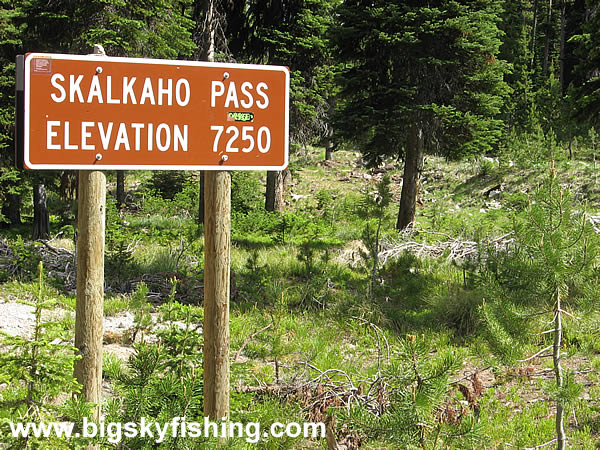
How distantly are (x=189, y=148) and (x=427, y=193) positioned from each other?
860 inches

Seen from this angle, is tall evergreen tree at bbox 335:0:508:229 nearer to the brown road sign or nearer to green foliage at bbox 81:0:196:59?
green foliage at bbox 81:0:196:59

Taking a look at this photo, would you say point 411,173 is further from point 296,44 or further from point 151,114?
point 151,114

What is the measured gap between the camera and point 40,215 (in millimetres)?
13086

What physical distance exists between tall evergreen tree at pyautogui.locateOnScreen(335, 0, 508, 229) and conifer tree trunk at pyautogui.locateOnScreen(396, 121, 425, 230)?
2 cm

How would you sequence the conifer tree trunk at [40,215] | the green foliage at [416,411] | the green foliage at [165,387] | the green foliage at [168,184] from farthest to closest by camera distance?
the green foliage at [168,184] → the conifer tree trunk at [40,215] → the green foliage at [165,387] → the green foliage at [416,411]

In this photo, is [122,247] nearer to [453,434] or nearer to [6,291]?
[6,291]

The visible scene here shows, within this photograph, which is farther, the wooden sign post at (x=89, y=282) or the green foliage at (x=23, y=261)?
the green foliage at (x=23, y=261)

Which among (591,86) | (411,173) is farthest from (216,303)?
(411,173)

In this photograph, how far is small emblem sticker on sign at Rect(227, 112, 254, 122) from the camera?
122 inches

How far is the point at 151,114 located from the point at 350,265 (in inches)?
319

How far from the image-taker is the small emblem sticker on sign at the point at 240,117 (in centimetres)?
309

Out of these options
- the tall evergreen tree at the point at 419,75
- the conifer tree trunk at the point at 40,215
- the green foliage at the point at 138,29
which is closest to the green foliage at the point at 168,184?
the conifer tree trunk at the point at 40,215

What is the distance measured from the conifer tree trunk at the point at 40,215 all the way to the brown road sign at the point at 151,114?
11113 mm

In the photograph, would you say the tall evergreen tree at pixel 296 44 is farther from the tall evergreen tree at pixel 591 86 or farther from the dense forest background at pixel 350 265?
the tall evergreen tree at pixel 591 86
